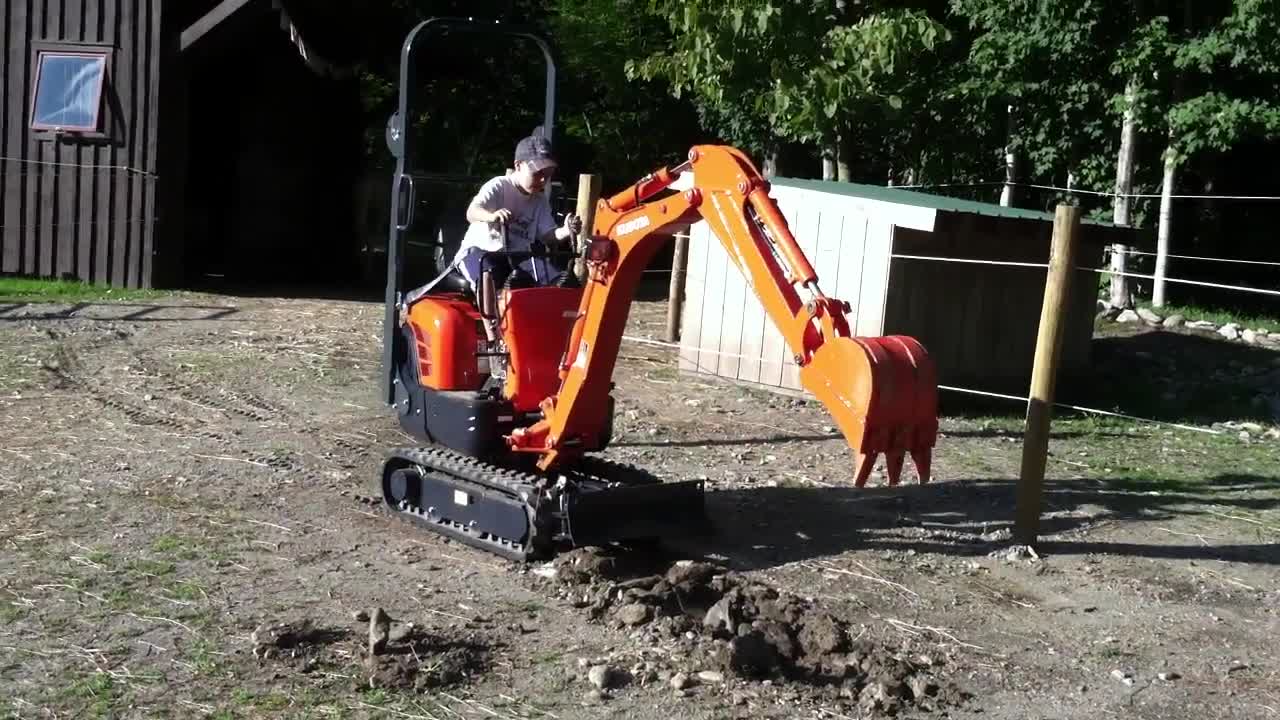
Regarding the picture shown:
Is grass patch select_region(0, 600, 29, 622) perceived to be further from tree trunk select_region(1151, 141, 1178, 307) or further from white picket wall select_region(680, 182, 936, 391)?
tree trunk select_region(1151, 141, 1178, 307)

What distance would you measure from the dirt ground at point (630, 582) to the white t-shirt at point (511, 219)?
156 cm

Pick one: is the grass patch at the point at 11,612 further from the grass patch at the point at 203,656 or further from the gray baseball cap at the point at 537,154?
the gray baseball cap at the point at 537,154

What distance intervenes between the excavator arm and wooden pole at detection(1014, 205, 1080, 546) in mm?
1899

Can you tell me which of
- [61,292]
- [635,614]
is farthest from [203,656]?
[61,292]

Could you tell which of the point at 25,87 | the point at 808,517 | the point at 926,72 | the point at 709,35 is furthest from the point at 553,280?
Result: the point at 926,72

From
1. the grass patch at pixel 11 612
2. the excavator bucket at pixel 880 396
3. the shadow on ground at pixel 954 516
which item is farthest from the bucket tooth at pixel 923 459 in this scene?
the grass patch at pixel 11 612

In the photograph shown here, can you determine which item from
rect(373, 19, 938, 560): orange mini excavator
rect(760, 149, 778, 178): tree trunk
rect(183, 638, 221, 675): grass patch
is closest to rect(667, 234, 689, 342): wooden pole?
rect(373, 19, 938, 560): orange mini excavator

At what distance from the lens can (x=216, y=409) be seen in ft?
34.7

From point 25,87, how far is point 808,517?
12.3m

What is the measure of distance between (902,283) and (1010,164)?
8948mm

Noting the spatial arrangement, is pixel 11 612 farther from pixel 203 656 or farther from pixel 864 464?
pixel 864 464

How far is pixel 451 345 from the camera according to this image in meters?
7.85

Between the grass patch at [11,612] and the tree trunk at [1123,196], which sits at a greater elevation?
the tree trunk at [1123,196]

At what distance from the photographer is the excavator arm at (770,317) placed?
5.97 m
